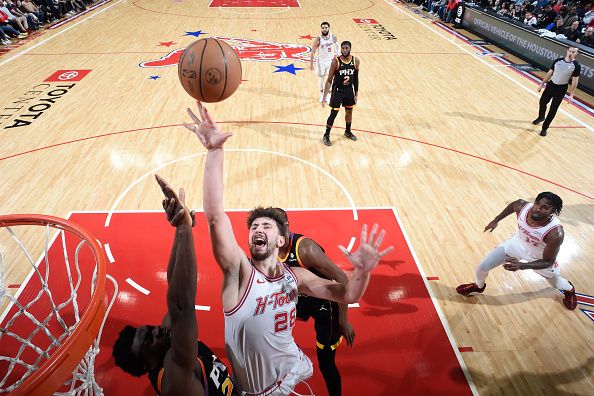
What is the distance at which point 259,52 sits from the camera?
494 inches

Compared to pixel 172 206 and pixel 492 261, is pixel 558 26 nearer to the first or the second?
pixel 492 261

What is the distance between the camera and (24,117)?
8.24 m

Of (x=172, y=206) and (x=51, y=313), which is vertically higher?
(x=172, y=206)

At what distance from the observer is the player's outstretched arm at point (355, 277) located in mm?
2100

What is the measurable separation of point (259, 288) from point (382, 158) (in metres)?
5.22

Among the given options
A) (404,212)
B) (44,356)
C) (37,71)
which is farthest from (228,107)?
(44,356)

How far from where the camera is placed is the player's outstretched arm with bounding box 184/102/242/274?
6.85ft

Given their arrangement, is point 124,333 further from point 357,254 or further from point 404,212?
point 404,212

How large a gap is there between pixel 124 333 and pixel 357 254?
1.29 metres

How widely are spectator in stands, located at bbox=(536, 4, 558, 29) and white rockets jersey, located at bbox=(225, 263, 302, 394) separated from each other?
51.2 ft

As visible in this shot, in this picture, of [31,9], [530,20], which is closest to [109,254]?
[31,9]

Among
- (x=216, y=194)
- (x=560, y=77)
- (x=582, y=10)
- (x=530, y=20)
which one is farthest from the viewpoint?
(x=530, y=20)

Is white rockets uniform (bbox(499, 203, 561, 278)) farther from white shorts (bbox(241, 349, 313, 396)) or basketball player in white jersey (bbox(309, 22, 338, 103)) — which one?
basketball player in white jersey (bbox(309, 22, 338, 103))

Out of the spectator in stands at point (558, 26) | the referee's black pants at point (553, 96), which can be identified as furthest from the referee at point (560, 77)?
the spectator in stands at point (558, 26)
